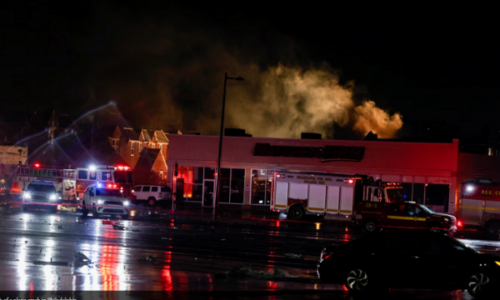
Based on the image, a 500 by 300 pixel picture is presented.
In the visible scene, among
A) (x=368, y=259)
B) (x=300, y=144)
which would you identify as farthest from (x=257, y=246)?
(x=300, y=144)

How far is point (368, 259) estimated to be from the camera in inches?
428

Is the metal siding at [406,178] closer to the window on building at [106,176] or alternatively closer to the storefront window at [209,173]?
the storefront window at [209,173]

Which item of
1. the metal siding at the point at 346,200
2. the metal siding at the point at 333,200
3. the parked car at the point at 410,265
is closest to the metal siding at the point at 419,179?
the metal siding at the point at 346,200

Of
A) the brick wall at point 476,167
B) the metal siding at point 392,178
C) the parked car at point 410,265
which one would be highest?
the brick wall at point 476,167

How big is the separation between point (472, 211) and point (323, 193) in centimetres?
833

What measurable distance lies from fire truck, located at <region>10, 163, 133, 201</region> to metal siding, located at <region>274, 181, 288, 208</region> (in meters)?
13.7

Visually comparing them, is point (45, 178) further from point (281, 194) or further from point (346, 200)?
point (346, 200)

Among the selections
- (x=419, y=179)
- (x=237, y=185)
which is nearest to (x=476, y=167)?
(x=419, y=179)

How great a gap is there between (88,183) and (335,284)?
32659mm

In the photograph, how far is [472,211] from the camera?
28.7m

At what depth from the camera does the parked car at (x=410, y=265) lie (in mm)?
10500

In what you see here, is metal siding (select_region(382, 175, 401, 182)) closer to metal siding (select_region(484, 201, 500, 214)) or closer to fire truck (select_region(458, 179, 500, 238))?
fire truck (select_region(458, 179, 500, 238))

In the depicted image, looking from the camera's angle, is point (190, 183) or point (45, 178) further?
point (190, 183)

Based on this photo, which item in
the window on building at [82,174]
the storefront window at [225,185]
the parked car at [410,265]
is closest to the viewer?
the parked car at [410,265]
